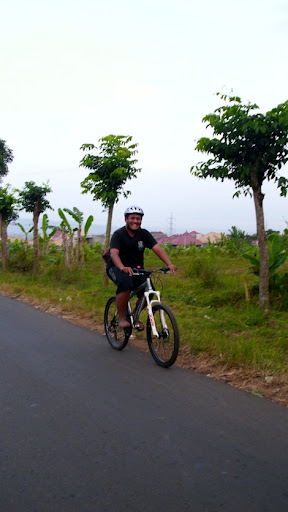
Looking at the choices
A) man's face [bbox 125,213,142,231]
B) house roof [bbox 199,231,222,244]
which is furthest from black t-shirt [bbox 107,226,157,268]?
house roof [bbox 199,231,222,244]

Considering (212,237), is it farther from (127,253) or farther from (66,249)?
(127,253)

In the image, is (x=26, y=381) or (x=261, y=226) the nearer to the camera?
(x=26, y=381)

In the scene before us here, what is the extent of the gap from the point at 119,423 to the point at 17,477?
3.59ft

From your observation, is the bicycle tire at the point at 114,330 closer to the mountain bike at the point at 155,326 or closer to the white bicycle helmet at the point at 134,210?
the mountain bike at the point at 155,326

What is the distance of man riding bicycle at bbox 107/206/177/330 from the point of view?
6.40 metres

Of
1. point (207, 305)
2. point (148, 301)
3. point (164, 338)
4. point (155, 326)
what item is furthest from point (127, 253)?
point (207, 305)

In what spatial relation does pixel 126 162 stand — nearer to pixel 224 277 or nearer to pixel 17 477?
pixel 224 277

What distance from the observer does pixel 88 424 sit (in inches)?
161

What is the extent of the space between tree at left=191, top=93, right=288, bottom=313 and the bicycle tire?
8.44 ft

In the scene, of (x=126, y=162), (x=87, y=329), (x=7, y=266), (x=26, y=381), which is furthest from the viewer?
Answer: (x=7, y=266)

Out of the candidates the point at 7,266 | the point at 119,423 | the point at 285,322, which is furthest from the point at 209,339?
the point at 7,266

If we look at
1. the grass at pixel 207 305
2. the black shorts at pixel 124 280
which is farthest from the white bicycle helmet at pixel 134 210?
the grass at pixel 207 305

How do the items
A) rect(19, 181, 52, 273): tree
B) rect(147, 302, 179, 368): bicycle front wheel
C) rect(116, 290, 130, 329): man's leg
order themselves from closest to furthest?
rect(147, 302, 179, 368): bicycle front wheel → rect(116, 290, 130, 329): man's leg → rect(19, 181, 52, 273): tree

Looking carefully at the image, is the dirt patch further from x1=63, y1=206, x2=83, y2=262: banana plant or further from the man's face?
x1=63, y1=206, x2=83, y2=262: banana plant
